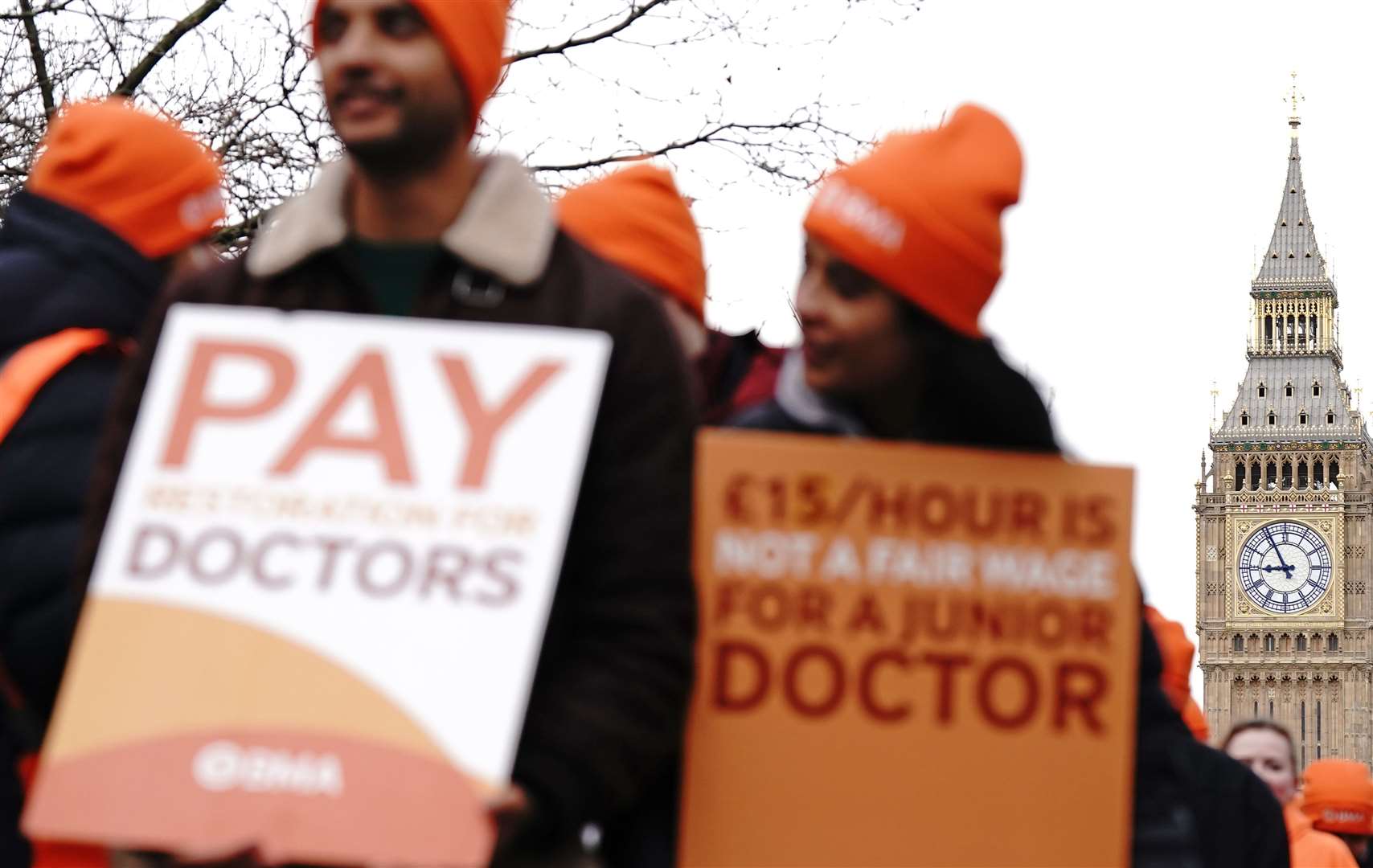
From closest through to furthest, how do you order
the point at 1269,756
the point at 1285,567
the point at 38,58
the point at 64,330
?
the point at 64,330 < the point at 1269,756 < the point at 38,58 < the point at 1285,567

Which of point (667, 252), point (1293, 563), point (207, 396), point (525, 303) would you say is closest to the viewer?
point (207, 396)

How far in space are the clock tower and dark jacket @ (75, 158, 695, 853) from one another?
95.0 meters

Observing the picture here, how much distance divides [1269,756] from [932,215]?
18.1 feet

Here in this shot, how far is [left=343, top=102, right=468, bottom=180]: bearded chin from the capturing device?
338 centimetres

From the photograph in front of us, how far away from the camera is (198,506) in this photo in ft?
10.4

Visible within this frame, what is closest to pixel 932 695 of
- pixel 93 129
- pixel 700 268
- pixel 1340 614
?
pixel 93 129

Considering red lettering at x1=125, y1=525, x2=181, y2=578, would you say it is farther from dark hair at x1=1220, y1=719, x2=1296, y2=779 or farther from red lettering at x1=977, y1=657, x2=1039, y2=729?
dark hair at x1=1220, y1=719, x2=1296, y2=779

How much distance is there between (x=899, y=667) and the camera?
371 cm

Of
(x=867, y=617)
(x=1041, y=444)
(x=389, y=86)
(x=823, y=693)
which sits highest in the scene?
(x=389, y=86)

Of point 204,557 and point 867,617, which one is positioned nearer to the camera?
point 204,557

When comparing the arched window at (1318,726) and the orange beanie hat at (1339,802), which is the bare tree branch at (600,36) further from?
the arched window at (1318,726)

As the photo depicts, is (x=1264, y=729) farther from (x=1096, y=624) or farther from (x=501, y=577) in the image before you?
(x=501, y=577)

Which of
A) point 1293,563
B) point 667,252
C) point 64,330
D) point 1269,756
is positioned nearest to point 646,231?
→ point 667,252

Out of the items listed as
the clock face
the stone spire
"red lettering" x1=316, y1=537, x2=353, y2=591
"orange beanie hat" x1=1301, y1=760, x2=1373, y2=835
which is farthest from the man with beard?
the stone spire
